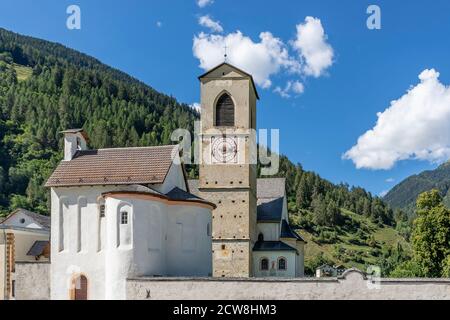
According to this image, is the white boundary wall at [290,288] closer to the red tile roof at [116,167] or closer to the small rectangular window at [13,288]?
the red tile roof at [116,167]

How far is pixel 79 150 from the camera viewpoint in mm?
43188

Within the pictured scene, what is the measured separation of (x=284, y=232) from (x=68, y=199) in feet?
81.0

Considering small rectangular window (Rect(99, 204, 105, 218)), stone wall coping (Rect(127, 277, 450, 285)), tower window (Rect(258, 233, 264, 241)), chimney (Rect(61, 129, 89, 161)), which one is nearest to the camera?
stone wall coping (Rect(127, 277, 450, 285))

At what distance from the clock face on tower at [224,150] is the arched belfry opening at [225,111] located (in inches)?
55.5

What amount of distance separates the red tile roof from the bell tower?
12.8 meters

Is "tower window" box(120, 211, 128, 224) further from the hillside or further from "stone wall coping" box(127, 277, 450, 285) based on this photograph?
the hillside

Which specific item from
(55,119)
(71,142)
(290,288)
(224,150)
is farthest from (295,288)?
(55,119)

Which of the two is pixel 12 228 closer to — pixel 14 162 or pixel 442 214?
pixel 442 214

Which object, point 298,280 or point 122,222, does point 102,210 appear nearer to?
point 122,222

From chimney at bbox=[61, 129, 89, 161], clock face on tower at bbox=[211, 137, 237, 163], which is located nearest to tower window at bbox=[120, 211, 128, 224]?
chimney at bbox=[61, 129, 89, 161]

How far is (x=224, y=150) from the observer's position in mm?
54781

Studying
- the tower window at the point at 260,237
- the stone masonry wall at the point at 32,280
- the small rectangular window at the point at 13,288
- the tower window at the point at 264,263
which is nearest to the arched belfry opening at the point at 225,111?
the tower window at the point at 260,237

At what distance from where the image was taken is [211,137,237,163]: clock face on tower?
54.3m
